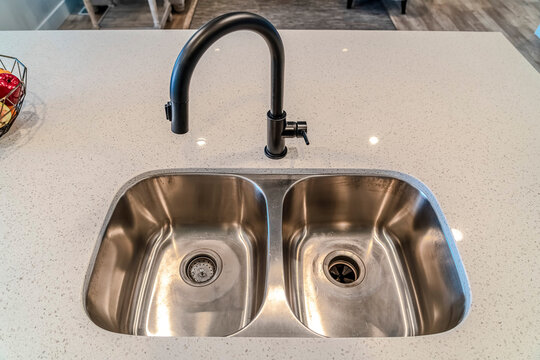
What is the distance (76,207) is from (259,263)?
A: 397mm

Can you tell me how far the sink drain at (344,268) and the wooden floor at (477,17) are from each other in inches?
110

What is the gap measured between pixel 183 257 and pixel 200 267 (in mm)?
49

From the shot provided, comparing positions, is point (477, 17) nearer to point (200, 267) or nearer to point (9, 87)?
point (200, 267)

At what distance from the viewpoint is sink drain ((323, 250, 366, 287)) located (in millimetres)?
811

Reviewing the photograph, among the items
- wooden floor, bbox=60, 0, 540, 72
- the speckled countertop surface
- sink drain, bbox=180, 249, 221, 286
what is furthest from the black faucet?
wooden floor, bbox=60, 0, 540, 72

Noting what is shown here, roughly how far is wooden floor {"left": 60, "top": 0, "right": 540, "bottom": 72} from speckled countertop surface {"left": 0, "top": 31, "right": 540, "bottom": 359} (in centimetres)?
208

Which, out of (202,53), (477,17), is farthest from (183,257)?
(477,17)

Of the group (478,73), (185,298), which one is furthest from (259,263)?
(478,73)

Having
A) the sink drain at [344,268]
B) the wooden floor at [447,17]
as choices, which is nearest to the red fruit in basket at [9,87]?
the sink drain at [344,268]

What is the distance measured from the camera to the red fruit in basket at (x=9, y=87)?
2.56 ft

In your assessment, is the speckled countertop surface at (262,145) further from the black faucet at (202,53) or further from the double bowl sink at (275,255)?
the black faucet at (202,53)

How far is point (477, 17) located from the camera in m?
3.27

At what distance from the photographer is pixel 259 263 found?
0.82 meters

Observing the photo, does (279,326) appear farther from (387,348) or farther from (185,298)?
(185,298)
